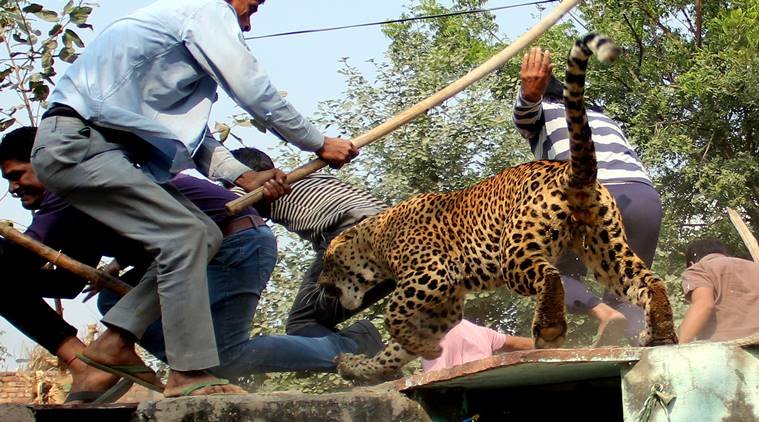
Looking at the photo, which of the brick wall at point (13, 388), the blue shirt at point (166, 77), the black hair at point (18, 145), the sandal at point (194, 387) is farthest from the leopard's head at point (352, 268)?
the brick wall at point (13, 388)

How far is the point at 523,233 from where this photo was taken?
5164mm

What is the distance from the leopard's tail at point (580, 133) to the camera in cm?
443

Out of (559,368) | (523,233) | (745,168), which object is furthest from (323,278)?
(745,168)

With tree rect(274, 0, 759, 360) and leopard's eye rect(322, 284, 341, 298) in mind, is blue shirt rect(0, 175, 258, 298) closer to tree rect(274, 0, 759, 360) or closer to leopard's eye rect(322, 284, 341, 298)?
leopard's eye rect(322, 284, 341, 298)

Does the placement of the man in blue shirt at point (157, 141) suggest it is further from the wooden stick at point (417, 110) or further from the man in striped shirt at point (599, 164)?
the man in striped shirt at point (599, 164)

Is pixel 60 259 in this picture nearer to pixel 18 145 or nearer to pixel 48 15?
pixel 18 145

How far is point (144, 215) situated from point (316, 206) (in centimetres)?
202

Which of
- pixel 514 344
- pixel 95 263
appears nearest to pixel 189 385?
pixel 95 263

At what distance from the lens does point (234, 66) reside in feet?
14.7

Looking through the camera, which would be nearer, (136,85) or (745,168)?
(136,85)

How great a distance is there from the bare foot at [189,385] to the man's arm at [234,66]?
1.04 metres

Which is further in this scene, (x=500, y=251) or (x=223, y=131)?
(x=223, y=131)

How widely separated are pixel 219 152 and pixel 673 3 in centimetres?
1219

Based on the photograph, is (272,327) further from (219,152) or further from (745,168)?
(745,168)
